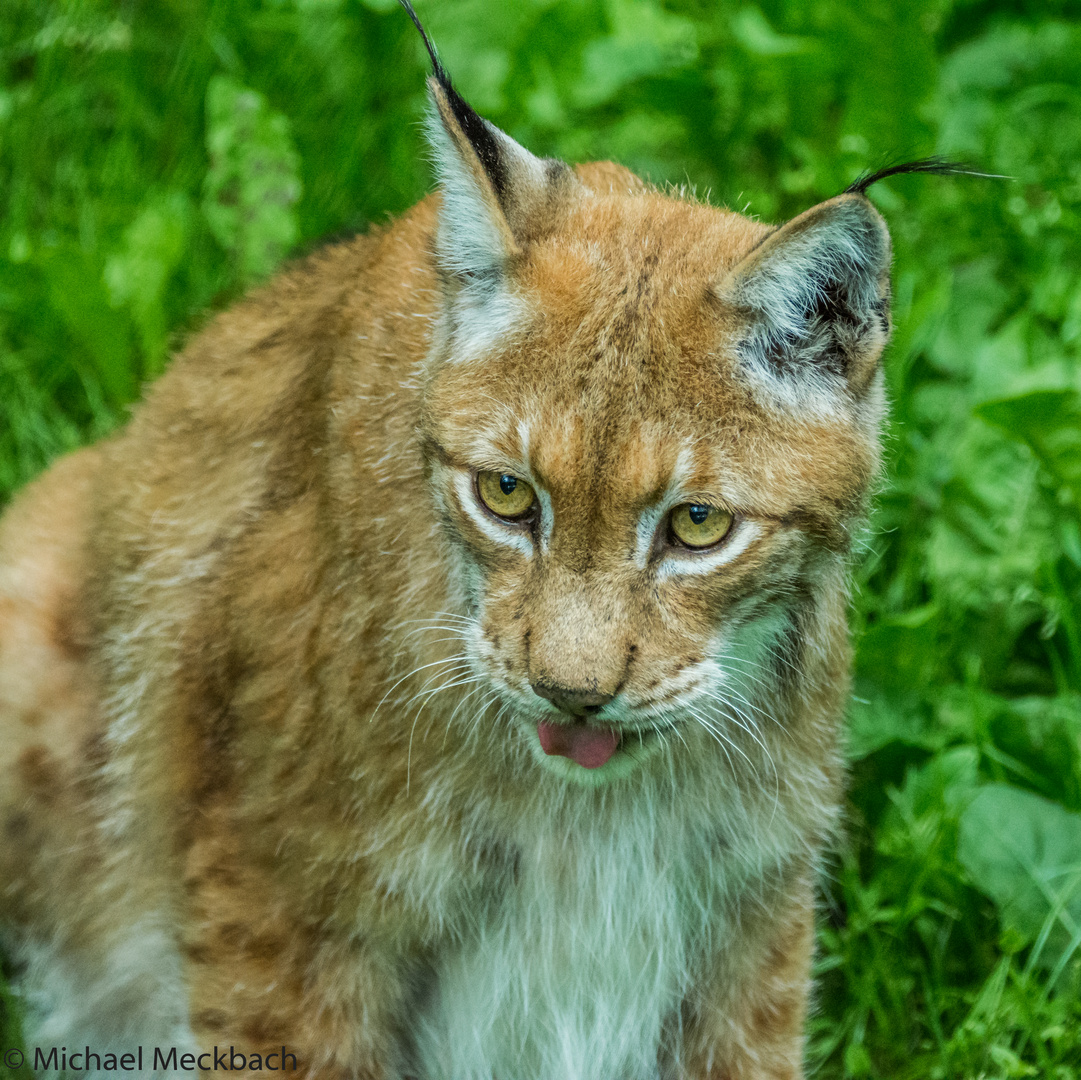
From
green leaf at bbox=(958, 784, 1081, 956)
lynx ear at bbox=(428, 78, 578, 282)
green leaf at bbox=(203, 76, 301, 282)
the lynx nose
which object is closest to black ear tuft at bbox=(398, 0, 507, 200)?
lynx ear at bbox=(428, 78, 578, 282)

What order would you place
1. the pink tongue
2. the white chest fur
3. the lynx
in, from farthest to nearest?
the white chest fur → the pink tongue → the lynx

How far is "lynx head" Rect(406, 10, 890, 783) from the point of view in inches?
100

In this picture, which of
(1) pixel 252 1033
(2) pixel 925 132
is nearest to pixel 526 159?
(1) pixel 252 1033

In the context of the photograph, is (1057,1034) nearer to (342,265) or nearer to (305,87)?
(342,265)

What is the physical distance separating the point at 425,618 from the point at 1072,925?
1.98m

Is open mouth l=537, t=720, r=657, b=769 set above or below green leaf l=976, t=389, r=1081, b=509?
below

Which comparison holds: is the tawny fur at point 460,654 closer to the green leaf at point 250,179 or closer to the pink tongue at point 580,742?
the pink tongue at point 580,742

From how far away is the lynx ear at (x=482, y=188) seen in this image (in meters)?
2.60

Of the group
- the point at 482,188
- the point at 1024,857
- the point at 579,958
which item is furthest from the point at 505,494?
the point at 1024,857

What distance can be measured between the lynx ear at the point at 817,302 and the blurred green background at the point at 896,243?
1462 mm

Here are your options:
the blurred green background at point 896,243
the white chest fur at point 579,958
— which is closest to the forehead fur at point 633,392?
the white chest fur at point 579,958

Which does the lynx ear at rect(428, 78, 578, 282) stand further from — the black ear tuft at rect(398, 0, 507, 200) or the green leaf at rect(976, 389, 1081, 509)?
the green leaf at rect(976, 389, 1081, 509)

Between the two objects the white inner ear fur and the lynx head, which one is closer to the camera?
the lynx head

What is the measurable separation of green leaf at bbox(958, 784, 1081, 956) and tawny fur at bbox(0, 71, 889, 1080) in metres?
0.67
